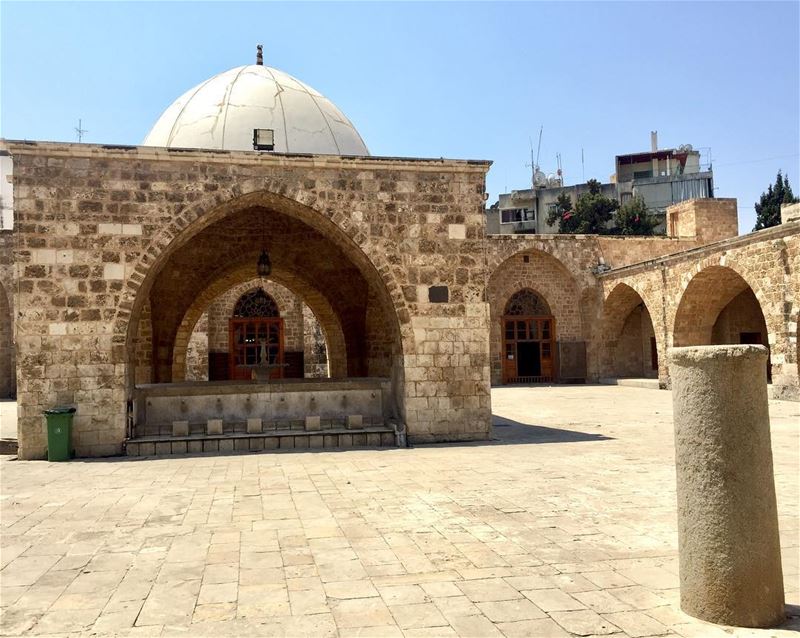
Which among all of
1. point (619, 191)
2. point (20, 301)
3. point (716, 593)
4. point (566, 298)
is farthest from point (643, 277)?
point (619, 191)

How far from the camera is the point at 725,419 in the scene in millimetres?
2914

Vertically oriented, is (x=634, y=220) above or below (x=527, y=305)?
above

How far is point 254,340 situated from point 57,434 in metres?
13.9

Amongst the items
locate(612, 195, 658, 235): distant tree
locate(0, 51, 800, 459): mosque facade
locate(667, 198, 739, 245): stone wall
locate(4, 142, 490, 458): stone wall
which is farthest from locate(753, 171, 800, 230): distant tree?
locate(4, 142, 490, 458): stone wall

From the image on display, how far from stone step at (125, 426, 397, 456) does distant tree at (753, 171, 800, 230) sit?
32464mm

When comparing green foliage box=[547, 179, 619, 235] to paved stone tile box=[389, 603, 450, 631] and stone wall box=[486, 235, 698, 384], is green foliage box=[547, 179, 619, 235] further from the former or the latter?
paved stone tile box=[389, 603, 450, 631]

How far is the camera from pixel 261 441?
343 inches

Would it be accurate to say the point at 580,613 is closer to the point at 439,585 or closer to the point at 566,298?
the point at 439,585

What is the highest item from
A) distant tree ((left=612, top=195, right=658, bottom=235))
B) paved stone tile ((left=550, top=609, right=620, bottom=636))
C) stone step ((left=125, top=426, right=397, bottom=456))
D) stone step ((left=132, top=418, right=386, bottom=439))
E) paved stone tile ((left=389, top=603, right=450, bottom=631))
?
distant tree ((left=612, top=195, right=658, bottom=235))

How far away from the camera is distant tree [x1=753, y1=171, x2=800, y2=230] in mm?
34312

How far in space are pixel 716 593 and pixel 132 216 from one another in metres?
7.80

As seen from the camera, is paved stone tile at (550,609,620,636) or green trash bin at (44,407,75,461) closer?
paved stone tile at (550,609,620,636)

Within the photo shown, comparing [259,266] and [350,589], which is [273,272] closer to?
[259,266]

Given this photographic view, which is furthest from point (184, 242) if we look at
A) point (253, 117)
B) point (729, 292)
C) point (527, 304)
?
point (527, 304)
